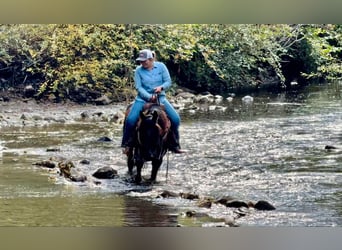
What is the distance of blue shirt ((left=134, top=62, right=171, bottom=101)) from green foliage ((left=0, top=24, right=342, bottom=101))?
6 cm

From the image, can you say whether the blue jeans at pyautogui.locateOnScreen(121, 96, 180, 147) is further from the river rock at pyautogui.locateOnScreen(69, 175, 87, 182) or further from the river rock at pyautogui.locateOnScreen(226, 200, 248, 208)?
the river rock at pyautogui.locateOnScreen(226, 200, 248, 208)

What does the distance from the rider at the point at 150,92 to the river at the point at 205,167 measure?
88 mm

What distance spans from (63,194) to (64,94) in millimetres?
743

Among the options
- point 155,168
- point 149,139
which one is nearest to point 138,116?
point 149,139

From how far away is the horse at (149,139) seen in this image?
513cm

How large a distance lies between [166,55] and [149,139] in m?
0.61

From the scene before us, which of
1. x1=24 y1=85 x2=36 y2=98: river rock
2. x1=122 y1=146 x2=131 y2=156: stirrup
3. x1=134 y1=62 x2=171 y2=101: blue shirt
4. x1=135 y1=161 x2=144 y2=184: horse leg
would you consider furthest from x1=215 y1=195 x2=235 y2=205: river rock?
x1=24 y1=85 x2=36 y2=98: river rock

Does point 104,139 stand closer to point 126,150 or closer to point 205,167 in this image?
point 126,150

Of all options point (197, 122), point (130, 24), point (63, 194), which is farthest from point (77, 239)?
point (130, 24)

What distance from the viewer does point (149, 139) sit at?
16.9 feet

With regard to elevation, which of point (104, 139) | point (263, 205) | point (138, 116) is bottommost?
point (263, 205)

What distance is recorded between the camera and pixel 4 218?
16.6 ft

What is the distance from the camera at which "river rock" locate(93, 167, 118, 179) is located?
5234 millimetres

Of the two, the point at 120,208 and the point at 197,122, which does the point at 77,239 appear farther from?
the point at 197,122
